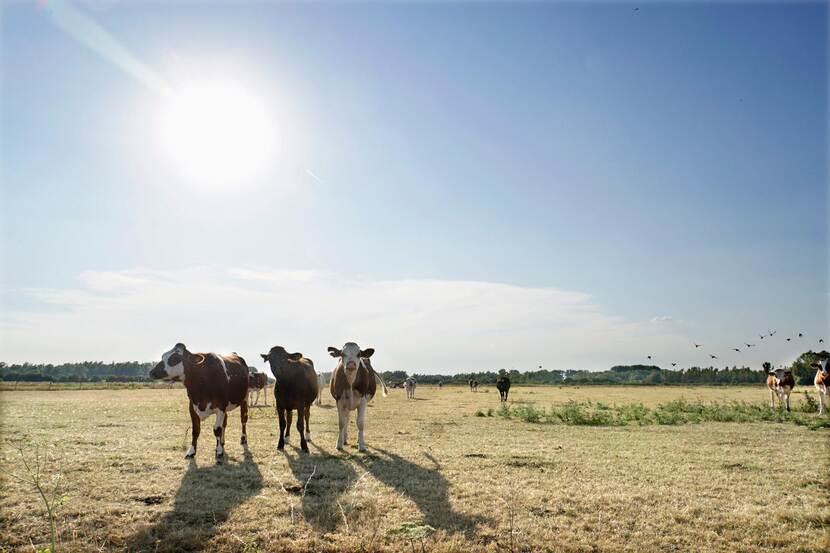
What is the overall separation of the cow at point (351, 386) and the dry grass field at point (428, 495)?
0.62 meters

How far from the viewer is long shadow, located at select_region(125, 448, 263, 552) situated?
6.15m

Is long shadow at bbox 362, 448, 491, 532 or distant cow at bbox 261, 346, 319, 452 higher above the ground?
distant cow at bbox 261, 346, 319, 452

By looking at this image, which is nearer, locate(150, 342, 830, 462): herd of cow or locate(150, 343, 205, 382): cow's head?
locate(150, 343, 205, 382): cow's head

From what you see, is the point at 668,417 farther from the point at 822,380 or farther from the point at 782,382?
the point at 782,382

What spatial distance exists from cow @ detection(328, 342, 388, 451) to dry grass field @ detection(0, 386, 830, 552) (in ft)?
2.04

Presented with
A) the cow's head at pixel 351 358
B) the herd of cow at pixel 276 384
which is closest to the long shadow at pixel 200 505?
the herd of cow at pixel 276 384

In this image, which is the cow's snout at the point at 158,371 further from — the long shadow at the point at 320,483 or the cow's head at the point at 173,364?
the long shadow at the point at 320,483

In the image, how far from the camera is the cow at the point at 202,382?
11.5m

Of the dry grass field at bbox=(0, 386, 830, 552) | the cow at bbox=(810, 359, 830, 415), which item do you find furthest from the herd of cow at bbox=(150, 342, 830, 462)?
the cow at bbox=(810, 359, 830, 415)

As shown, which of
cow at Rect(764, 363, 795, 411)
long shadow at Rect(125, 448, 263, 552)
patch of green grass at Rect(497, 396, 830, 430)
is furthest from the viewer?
cow at Rect(764, 363, 795, 411)

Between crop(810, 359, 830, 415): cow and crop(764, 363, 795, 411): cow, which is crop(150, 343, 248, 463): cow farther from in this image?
crop(764, 363, 795, 411): cow

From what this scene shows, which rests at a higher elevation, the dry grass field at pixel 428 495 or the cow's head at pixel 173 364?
the cow's head at pixel 173 364

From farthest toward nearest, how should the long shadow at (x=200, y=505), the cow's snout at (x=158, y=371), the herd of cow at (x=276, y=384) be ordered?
the herd of cow at (x=276, y=384)
the cow's snout at (x=158, y=371)
the long shadow at (x=200, y=505)

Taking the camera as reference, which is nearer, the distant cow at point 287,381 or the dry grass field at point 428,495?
the dry grass field at point 428,495
